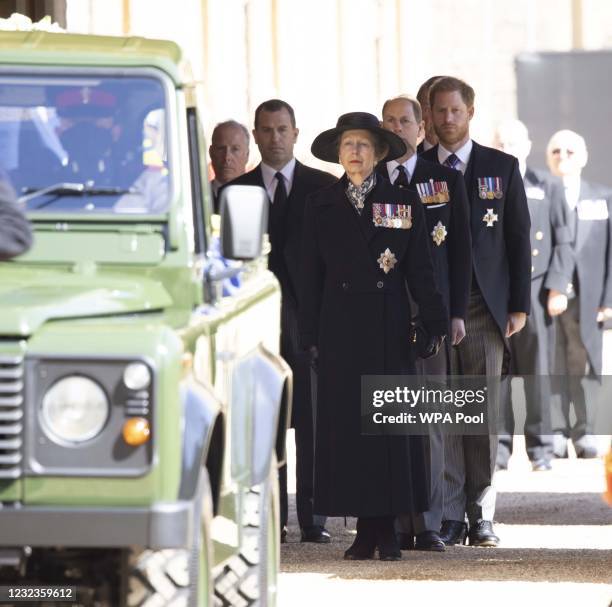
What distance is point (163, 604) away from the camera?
20.5 feet

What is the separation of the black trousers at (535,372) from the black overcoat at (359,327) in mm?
5081

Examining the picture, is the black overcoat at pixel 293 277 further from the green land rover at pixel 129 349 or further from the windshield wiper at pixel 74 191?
the windshield wiper at pixel 74 191

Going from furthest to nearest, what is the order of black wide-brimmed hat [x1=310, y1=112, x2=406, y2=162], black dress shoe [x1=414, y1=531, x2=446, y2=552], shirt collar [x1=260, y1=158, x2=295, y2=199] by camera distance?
shirt collar [x1=260, y1=158, x2=295, y2=199]
black dress shoe [x1=414, y1=531, x2=446, y2=552]
black wide-brimmed hat [x1=310, y1=112, x2=406, y2=162]

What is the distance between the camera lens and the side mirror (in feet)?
22.7

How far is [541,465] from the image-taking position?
16312 millimetres

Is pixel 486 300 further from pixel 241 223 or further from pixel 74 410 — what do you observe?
pixel 74 410

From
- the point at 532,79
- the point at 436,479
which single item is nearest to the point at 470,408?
the point at 436,479

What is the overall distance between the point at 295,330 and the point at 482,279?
947mm

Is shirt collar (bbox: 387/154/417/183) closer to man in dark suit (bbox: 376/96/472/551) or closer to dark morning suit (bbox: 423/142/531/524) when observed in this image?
man in dark suit (bbox: 376/96/472/551)

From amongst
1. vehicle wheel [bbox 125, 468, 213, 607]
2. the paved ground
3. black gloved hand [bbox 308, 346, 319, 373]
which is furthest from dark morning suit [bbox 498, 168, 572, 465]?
vehicle wheel [bbox 125, 468, 213, 607]

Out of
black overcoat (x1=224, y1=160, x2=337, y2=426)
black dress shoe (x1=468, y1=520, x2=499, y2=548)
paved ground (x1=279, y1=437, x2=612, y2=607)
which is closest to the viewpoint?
paved ground (x1=279, y1=437, x2=612, y2=607)

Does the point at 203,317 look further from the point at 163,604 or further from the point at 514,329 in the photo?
the point at 514,329

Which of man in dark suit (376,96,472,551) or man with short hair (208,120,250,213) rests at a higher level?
man with short hair (208,120,250,213)

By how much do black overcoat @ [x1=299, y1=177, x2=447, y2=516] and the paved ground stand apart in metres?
0.34
